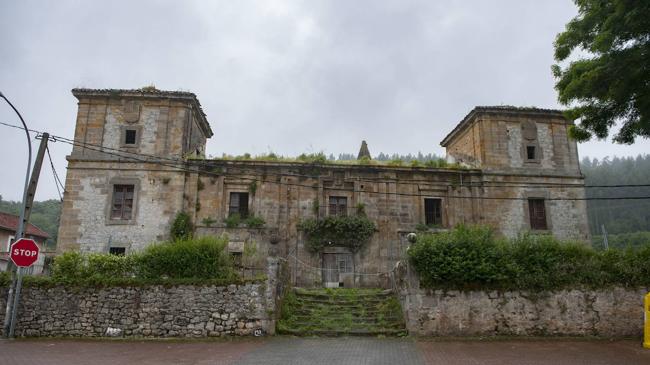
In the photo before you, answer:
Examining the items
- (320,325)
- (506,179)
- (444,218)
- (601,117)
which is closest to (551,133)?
(506,179)

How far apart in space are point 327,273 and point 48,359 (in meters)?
13.1

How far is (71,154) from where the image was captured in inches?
871

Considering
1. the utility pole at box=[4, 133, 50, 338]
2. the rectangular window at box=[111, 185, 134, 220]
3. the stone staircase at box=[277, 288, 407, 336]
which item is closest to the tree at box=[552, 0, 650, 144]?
the stone staircase at box=[277, 288, 407, 336]

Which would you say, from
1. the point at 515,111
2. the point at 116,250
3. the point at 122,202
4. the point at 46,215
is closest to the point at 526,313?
the point at 515,111

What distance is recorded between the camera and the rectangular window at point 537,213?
2336 cm

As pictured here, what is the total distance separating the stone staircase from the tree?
25.5 feet

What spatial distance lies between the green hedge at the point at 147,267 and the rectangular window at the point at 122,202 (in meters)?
7.20

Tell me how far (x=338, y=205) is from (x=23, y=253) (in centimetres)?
1348

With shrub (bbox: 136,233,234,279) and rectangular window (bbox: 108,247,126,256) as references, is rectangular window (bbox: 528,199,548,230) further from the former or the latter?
rectangular window (bbox: 108,247,126,256)

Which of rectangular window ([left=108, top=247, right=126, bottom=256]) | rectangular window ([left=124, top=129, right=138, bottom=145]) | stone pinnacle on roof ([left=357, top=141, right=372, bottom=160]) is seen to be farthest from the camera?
stone pinnacle on roof ([left=357, top=141, right=372, bottom=160])

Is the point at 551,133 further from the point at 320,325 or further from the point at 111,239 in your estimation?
the point at 111,239

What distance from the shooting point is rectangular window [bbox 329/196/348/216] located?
2314 cm

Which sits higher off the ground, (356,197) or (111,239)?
(356,197)

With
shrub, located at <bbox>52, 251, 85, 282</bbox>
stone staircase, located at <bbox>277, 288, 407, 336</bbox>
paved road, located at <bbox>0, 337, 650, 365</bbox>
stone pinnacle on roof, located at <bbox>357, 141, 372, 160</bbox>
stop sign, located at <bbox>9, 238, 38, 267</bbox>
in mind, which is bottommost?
paved road, located at <bbox>0, 337, 650, 365</bbox>
